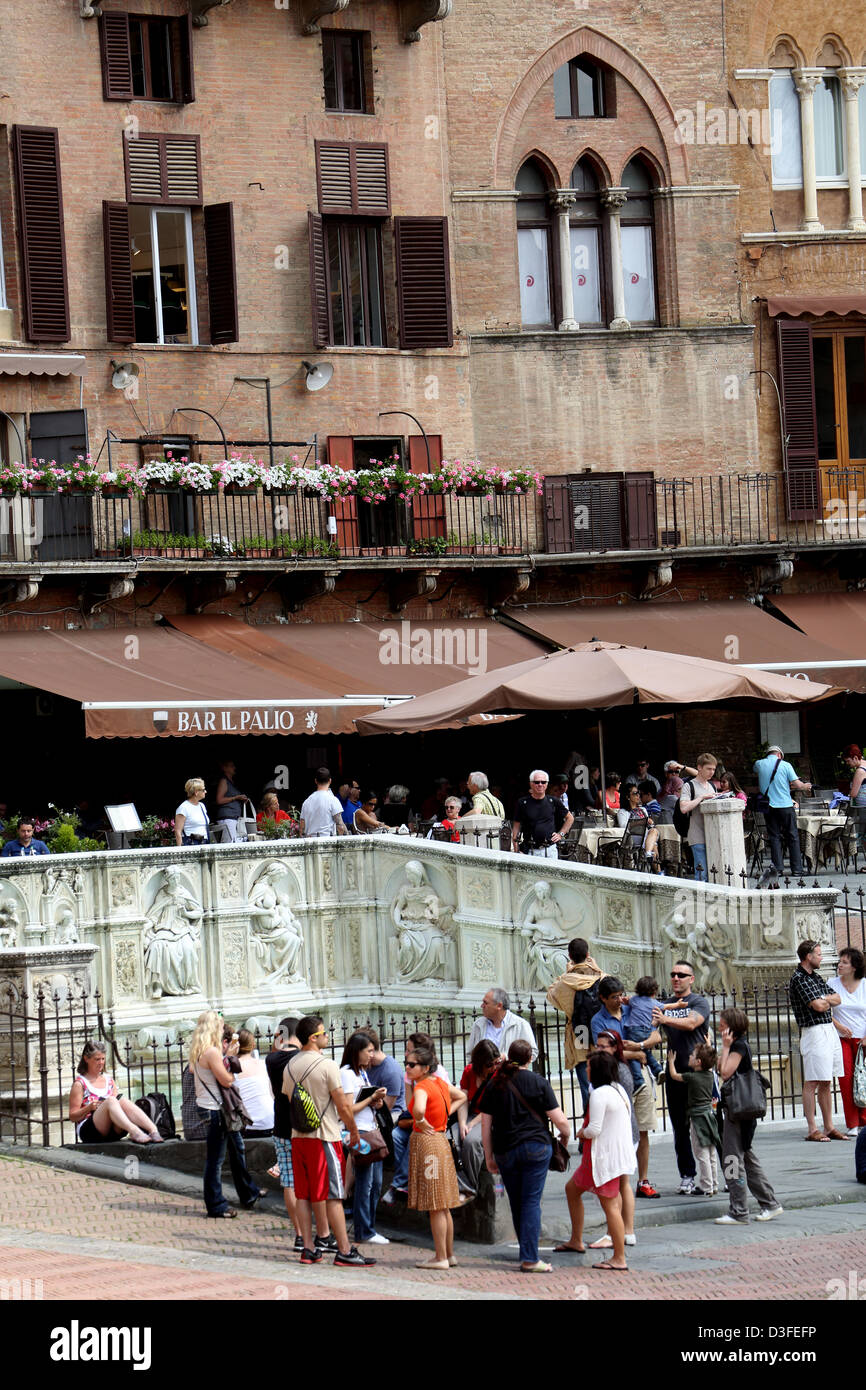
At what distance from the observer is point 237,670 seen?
1147 inches

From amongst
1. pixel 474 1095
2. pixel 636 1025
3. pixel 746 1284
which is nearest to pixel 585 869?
pixel 636 1025

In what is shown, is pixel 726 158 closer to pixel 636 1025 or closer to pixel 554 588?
pixel 554 588

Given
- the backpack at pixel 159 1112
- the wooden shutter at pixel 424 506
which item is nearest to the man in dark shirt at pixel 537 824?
the backpack at pixel 159 1112

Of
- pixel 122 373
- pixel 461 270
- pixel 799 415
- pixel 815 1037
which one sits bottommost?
pixel 815 1037

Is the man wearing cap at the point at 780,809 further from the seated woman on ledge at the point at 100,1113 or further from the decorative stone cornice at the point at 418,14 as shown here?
the decorative stone cornice at the point at 418,14

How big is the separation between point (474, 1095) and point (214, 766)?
54.0ft

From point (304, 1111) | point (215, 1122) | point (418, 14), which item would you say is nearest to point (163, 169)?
point (418, 14)

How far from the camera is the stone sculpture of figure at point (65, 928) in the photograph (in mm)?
21656

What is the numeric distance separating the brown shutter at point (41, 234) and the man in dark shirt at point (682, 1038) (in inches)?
682

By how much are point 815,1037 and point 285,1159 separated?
3.92m

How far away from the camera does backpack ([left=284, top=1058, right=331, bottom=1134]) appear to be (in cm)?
1370

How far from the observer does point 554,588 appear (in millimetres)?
32969

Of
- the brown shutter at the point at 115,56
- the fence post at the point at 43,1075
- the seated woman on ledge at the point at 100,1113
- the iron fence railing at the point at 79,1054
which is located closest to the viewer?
the seated woman on ledge at the point at 100,1113

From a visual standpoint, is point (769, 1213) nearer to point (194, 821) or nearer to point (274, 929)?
point (274, 929)
